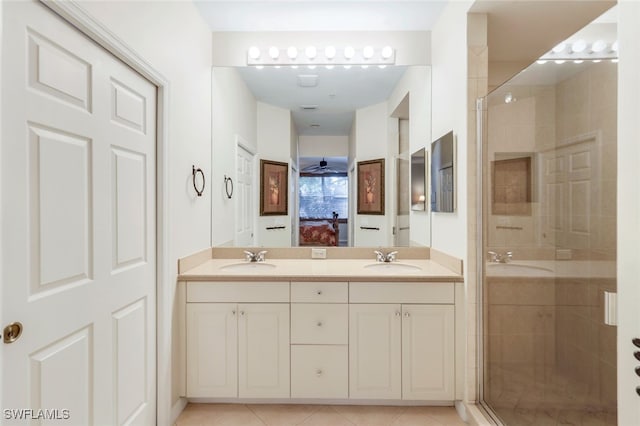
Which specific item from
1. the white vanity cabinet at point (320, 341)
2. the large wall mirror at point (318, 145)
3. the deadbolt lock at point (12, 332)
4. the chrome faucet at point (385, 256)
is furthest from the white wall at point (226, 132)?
the deadbolt lock at point (12, 332)

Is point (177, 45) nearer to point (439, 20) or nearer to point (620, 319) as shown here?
point (439, 20)

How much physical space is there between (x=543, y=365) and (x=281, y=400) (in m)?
1.50

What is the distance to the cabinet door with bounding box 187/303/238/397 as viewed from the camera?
199cm

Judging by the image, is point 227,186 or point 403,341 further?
point 227,186

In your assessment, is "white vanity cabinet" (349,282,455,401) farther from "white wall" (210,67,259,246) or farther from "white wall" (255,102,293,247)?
"white wall" (210,67,259,246)

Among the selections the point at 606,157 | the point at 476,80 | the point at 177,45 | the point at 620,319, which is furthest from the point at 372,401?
the point at 177,45

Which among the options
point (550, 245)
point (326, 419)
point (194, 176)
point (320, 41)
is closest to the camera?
point (550, 245)

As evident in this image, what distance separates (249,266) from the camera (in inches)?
95.7

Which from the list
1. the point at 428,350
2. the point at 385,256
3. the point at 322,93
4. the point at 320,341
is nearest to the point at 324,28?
the point at 322,93

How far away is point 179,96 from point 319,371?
188cm

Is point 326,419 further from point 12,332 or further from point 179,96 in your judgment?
point 179,96

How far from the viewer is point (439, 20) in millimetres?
2311

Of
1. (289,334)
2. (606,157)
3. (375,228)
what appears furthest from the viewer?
(375,228)

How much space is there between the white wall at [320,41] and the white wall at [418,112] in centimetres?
11
